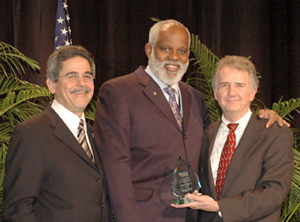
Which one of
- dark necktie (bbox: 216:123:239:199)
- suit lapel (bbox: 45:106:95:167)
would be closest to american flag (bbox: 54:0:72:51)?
suit lapel (bbox: 45:106:95:167)

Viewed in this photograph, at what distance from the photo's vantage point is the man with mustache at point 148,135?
2.35 metres

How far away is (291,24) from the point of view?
5719 mm

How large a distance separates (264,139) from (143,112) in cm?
80

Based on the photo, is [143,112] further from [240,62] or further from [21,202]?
[21,202]

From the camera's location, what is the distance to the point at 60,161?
205 centimetres

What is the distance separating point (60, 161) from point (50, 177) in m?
0.10

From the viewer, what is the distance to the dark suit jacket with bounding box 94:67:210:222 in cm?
234

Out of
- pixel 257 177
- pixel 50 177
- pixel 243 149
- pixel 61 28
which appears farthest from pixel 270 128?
pixel 61 28

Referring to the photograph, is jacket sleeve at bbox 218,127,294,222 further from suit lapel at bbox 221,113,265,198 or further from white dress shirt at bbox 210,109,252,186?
white dress shirt at bbox 210,109,252,186

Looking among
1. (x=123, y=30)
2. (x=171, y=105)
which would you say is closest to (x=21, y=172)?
(x=171, y=105)

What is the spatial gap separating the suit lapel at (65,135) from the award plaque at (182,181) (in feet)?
1.65

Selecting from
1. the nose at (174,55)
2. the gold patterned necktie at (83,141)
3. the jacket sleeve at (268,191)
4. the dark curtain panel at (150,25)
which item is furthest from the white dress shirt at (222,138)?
the dark curtain panel at (150,25)

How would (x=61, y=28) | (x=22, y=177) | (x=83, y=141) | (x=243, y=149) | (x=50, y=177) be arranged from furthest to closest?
(x=61, y=28), (x=243, y=149), (x=83, y=141), (x=50, y=177), (x=22, y=177)

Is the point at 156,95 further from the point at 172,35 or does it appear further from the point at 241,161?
the point at 241,161
